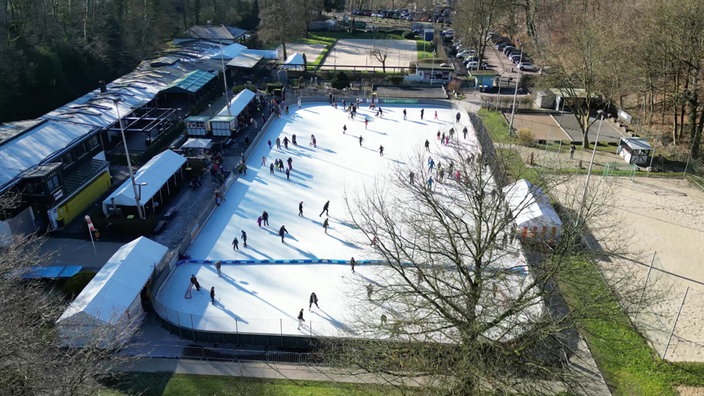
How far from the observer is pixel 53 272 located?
19.4 meters

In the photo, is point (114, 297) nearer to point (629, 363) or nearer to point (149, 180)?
point (149, 180)

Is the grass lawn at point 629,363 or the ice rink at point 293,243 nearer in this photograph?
the grass lawn at point 629,363

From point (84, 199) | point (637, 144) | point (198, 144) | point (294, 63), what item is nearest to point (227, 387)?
point (84, 199)

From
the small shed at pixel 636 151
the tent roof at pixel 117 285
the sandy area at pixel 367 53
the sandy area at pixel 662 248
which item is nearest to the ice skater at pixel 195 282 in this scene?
the tent roof at pixel 117 285

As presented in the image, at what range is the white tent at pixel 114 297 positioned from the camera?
615 inches

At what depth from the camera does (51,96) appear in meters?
38.7

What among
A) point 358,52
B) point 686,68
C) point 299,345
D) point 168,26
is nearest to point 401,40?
point 358,52

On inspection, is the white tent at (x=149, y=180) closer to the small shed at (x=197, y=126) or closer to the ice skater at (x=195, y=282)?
the small shed at (x=197, y=126)

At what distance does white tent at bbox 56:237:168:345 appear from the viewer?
15625 mm

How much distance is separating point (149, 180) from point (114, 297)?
31.3 ft

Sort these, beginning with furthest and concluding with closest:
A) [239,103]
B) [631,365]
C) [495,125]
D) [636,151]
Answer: [239,103], [495,125], [636,151], [631,365]

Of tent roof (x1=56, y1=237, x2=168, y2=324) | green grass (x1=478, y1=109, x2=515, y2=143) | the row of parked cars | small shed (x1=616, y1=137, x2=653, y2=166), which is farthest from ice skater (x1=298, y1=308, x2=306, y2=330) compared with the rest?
the row of parked cars

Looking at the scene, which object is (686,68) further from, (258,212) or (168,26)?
(168,26)

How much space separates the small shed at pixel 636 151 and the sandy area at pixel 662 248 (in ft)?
6.32
